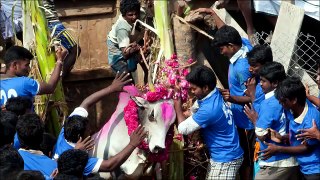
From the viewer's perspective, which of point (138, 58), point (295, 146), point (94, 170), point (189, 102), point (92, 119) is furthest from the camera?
point (92, 119)

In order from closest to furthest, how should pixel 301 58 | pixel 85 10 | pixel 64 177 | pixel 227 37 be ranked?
pixel 64 177 < pixel 227 37 < pixel 301 58 < pixel 85 10

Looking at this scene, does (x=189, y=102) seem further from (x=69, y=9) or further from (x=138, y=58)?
(x=69, y=9)

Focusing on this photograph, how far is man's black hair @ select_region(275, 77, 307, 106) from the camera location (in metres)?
6.73

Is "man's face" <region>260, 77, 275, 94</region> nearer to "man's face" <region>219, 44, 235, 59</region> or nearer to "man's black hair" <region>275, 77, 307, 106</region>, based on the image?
"man's black hair" <region>275, 77, 307, 106</region>

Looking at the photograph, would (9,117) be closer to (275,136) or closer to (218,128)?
(218,128)

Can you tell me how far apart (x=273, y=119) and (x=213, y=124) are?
0.56m

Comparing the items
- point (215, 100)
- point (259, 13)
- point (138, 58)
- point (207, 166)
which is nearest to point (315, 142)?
point (215, 100)

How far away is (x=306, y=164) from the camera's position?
6988mm

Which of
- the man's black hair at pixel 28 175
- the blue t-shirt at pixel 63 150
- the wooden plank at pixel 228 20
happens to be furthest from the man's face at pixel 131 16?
the man's black hair at pixel 28 175

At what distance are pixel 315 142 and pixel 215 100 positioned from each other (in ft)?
3.20

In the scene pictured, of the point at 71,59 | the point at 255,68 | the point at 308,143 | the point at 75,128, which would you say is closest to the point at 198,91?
the point at 255,68

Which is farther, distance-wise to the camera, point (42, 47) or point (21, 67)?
point (42, 47)

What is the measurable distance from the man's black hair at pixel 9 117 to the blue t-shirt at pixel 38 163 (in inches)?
10.6

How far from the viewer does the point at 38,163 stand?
655 centimetres
